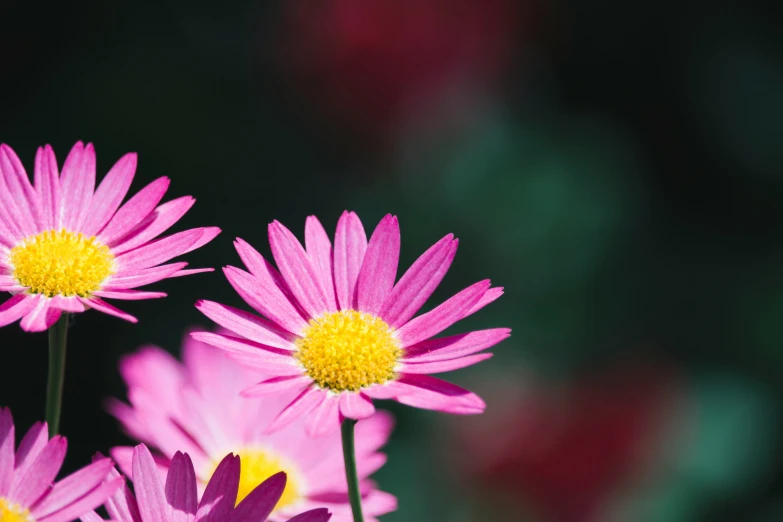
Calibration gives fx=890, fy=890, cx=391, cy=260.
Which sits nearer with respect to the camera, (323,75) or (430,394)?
(430,394)

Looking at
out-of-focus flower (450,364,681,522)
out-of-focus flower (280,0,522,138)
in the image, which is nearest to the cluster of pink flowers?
out-of-focus flower (450,364,681,522)

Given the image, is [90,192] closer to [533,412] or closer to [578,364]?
[533,412]

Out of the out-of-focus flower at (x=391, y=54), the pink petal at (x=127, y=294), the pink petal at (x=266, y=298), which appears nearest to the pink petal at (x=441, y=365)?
the pink petal at (x=266, y=298)

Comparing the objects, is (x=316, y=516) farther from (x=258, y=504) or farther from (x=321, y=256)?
(x=321, y=256)

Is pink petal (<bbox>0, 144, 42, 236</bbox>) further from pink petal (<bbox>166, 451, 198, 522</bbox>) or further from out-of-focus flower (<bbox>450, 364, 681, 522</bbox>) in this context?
out-of-focus flower (<bbox>450, 364, 681, 522</bbox>)

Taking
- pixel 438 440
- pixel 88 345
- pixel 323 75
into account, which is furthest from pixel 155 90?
pixel 438 440

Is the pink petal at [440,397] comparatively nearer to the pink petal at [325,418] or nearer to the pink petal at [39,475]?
the pink petal at [325,418]

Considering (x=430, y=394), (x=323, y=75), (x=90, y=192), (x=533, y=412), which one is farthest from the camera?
Answer: (x=323, y=75)
